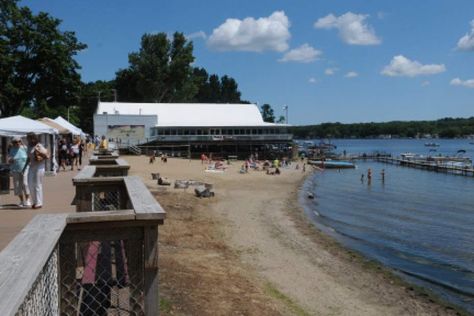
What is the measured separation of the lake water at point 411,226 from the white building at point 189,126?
23.3 meters

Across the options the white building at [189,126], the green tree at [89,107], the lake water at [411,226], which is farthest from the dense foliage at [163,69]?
the lake water at [411,226]

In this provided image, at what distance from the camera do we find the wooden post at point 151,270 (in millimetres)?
3727

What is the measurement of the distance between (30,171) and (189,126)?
59.0m

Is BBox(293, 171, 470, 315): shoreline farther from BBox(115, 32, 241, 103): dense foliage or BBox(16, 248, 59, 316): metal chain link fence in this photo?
BBox(115, 32, 241, 103): dense foliage

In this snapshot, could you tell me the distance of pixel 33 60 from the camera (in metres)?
39.5

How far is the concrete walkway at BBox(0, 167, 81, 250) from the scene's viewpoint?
9.09m

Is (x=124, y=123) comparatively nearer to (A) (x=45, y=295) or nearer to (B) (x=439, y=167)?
(B) (x=439, y=167)

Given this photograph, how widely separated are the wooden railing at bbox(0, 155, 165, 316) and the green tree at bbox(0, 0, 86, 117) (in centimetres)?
3613

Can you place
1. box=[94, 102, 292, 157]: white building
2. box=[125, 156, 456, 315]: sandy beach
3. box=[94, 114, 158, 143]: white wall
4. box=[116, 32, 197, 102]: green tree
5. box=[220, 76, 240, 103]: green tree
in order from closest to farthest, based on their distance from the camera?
box=[125, 156, 456, 315]: sandy beach
box=[94, 114, 158, 143]: white wall
box=[94, 102, 292, 157]: white building
box=[116, 32, 197, 102]: green tree
box=[220, 76, 240, 103]: green tree

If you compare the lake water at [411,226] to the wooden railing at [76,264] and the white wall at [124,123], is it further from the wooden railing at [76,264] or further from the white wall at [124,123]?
the white wall at [124,123]

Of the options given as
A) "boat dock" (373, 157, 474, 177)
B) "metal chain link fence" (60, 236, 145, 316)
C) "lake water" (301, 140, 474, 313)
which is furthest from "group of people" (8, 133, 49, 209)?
"boat dock" (373, 157, 474, 177)

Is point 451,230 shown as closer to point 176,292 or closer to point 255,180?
point 176,292

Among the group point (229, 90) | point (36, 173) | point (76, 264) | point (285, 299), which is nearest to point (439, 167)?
point (285, 299)

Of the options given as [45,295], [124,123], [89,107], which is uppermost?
[89,107]
